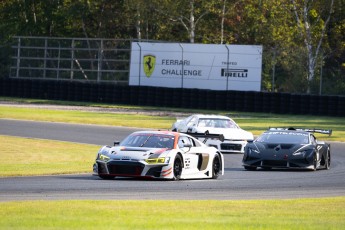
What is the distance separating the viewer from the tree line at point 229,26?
54000 millimetres

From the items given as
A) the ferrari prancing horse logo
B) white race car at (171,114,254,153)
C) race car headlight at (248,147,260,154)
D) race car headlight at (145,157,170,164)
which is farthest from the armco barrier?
race car headlight at (145,157,170,164)

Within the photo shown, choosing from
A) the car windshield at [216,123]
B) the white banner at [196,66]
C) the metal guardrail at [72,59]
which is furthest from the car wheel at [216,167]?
the metal guardrail at [72,59]

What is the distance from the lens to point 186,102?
52844mm

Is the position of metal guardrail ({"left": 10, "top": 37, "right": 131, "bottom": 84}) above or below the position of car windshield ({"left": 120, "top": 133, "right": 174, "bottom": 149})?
above

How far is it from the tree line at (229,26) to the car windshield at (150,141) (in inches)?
1147

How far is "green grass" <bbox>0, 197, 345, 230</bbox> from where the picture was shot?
12945 millimetres

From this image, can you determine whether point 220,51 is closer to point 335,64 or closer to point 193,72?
point 193,72

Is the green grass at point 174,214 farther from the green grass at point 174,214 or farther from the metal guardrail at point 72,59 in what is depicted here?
the metal guardrail at point 72,59

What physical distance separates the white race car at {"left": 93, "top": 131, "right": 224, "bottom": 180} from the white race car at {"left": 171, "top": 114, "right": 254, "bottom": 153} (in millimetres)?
7030

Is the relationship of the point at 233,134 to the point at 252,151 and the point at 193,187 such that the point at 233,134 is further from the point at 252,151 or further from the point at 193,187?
the point at 193,187

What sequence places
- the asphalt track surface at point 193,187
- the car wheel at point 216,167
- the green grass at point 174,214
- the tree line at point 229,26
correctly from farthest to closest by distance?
the tree line at point 229,26, the car wheel at point 216,167, the asphalt track surface at point 193,187, the green grass at point 174,214

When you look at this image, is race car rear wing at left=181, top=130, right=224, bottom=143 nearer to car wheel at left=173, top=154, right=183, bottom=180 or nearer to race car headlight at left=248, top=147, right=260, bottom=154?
race car headlight at left=248, top=147, right=260, bottom=154

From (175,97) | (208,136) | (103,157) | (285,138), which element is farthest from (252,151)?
(175,97)

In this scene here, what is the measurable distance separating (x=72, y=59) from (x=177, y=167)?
126 feet
